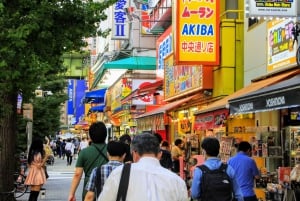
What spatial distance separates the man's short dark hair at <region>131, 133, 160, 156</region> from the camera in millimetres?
4867

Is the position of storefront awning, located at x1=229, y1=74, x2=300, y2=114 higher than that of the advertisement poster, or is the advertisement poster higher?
the advertisement poster

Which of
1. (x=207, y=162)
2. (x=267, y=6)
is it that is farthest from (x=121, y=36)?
(x=207, y=162)

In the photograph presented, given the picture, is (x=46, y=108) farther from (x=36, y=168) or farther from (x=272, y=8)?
(x=272, y=8)

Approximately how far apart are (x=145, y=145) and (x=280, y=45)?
31.8 feet

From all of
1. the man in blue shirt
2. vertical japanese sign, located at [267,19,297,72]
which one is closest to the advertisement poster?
vertical japanese sign, located at [267,19,297,72]

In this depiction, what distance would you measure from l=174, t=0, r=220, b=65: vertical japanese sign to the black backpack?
10634 mm

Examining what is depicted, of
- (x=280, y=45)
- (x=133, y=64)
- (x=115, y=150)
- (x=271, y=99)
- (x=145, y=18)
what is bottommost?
(x=115, y=150)

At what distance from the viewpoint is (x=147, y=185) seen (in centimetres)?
448

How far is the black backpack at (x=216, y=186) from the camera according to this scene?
6.92 m

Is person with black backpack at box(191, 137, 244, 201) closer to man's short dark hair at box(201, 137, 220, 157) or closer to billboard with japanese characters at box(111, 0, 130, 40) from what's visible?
man's short dark hair at box(201, 137, 220, 157)

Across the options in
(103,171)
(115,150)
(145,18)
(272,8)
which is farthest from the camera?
(145,18)

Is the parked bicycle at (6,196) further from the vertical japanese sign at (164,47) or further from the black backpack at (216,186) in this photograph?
the vertical japanese sign at (164,47)

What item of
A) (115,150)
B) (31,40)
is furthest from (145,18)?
(115,150)

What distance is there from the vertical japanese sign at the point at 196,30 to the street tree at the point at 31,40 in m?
3.98
